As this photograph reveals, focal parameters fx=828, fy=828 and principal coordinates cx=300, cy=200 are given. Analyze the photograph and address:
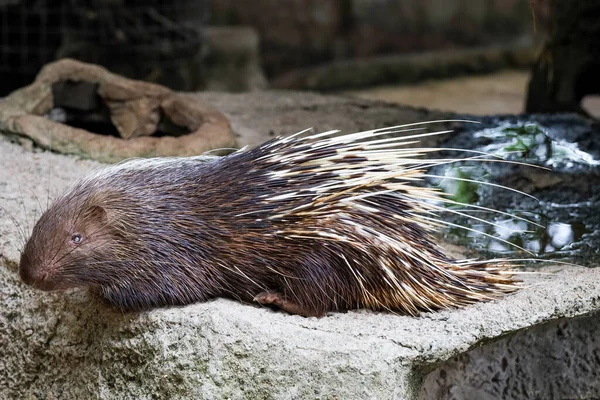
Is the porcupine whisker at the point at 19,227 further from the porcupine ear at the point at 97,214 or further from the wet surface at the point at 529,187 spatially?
the wet surface at the point at 529,187

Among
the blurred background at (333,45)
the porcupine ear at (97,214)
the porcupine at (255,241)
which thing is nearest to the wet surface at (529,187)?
the porcupine at (255,241)

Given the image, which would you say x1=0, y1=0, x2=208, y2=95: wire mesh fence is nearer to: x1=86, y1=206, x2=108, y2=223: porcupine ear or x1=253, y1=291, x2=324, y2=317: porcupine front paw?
x1=86, y1=206, x2=108, y2=223: porcupine ear

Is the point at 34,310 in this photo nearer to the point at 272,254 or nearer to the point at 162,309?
the point at 162,309

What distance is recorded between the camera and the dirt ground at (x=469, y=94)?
34.1 feet

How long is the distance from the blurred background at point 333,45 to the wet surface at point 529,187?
2.15 m

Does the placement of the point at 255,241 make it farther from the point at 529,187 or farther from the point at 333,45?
the point at 333,45

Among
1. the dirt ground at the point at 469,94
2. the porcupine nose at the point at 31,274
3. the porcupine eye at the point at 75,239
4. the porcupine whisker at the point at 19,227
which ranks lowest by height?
the dirt ground at the point at 469,94

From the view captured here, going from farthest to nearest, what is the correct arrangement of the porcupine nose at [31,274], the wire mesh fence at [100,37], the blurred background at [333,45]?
the wire mesh fence at [100,37], the blurred background at [333,45], the porcupine nose at [31,274]

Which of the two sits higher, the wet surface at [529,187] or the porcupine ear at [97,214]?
the porcupine ear at [97,214]

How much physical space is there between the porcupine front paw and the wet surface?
102 centimetres

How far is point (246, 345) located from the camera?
2.90 m

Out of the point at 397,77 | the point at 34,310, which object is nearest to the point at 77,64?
the point at 34,310

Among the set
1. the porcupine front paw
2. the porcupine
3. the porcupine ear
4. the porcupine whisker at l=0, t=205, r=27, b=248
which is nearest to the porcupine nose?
the porcupine

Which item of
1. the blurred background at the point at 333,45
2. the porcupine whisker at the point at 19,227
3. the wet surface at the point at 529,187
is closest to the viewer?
the porcupine whisker at the point at 19,227
